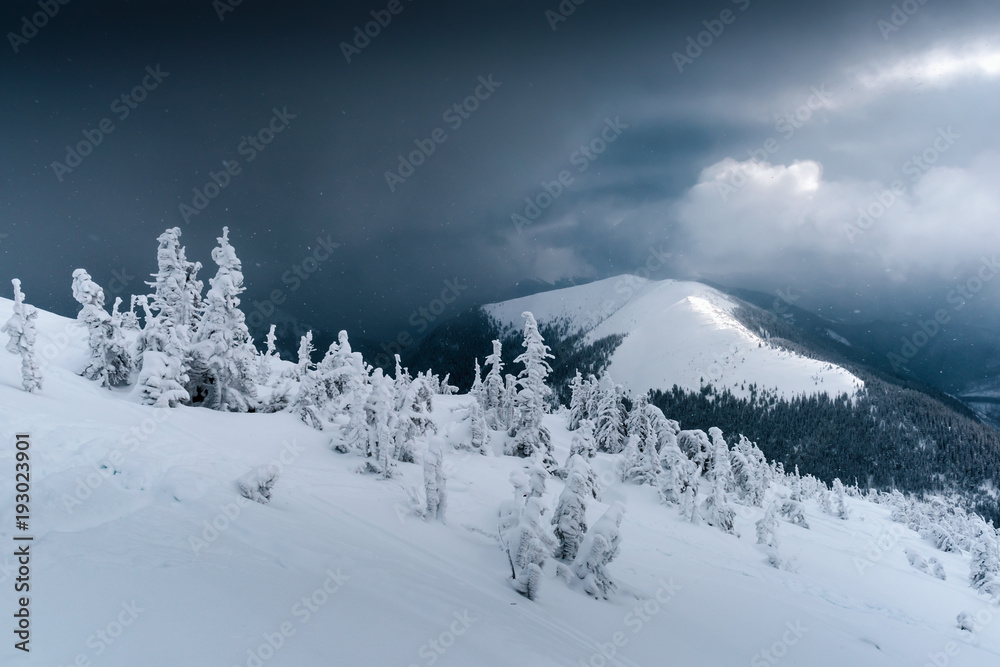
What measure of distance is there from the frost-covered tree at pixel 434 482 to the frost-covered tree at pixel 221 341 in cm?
1746

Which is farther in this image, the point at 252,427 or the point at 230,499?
the point at 252,427

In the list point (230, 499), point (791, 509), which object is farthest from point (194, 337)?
point (791, 509)

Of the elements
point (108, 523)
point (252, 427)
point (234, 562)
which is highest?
point (234, 562)

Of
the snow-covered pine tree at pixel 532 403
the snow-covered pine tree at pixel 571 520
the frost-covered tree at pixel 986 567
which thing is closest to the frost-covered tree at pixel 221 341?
the snow-covered pine tree at pixel 532 403

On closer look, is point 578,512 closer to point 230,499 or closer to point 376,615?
point 376,615

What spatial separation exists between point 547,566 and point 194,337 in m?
26.0

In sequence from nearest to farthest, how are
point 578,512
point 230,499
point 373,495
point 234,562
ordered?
point 234,562 → point 230,499 → point 578,512 → point 373,495

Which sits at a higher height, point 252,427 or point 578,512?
point 578,512

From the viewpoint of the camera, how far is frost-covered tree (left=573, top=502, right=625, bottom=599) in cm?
1368

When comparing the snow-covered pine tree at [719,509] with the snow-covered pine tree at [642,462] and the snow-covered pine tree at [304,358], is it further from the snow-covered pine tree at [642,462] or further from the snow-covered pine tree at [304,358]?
the snow-covered pine tree at [304,358]

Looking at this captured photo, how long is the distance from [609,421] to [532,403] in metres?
19.1

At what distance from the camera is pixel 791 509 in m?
38.9

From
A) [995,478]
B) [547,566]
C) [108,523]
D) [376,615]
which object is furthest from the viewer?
[995,478]

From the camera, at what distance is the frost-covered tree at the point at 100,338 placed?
24.5 m
